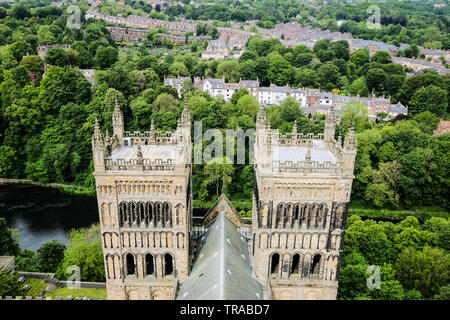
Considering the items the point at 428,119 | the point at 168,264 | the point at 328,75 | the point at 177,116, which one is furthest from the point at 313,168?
the point at 328,75

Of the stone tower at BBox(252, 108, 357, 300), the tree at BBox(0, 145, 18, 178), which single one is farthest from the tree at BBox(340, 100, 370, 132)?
the tree at BBox(0, 145, 18, 178)

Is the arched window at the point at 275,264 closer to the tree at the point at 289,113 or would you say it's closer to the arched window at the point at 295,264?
the arched window at the point at 295,264

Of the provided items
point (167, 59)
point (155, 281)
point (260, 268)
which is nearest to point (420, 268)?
point (260, 268)

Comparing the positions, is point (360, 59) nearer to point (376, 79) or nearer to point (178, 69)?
point (376, 79)

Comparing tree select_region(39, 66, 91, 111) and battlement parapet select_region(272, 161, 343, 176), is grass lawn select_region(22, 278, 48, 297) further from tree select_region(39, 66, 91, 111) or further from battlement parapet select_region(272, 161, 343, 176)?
tree select_region(39, 66, 91, 111)
